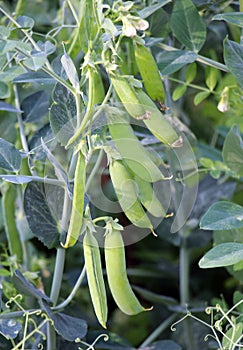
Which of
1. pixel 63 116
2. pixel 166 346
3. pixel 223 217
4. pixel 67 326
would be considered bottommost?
pixel 166 346

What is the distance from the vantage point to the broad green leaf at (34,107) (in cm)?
89

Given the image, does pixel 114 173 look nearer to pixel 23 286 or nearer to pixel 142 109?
pixel 142 109

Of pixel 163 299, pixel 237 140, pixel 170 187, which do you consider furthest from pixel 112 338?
pixel 237 140

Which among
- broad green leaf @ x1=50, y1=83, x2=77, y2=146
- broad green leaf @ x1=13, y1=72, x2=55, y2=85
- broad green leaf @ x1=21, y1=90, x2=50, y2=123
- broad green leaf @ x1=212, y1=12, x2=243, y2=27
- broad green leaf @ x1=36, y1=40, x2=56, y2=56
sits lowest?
broad green leaf @ x1=21, y1=90, x2=50, y2=123

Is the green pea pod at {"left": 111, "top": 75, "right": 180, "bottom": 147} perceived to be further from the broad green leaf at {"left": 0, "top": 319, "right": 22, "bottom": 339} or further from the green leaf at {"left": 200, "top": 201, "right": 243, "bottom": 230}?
A: the broad green leaf at {"left": 0, "top": 319, "right": 22, "bottom": 339}

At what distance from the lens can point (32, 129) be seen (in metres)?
0.94

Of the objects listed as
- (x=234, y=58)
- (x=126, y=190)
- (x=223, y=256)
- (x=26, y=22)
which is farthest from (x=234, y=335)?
(x=26, y=22)

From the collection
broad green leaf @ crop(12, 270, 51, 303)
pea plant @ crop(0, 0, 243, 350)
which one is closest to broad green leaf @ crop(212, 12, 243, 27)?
pea plant @ crop(0, 0, 243, 350)

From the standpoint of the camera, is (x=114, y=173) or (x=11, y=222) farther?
(x=11, y=222)

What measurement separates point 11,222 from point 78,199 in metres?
0.33

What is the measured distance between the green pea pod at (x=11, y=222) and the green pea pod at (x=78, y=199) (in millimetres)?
292

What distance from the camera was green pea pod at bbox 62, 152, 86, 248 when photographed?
1.92ft

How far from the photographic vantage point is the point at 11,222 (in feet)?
2.95

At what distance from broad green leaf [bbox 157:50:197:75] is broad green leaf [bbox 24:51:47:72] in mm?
187
